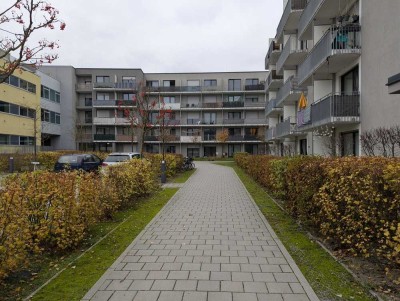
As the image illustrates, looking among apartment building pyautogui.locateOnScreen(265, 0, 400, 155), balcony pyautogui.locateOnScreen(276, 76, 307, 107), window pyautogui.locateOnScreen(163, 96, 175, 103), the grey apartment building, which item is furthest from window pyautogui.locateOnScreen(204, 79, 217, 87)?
apartment building pyautogui.locateOnScreen(265, 0, 400, 155)

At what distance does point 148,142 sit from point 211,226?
52.3 metres

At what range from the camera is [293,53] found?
2536 cm

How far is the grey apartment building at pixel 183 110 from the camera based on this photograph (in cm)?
5800

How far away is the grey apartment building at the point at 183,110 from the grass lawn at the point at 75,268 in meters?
49.9

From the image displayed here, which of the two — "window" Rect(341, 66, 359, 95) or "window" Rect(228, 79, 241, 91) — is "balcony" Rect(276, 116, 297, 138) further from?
"window" Rect(228, 79, 241, 91)

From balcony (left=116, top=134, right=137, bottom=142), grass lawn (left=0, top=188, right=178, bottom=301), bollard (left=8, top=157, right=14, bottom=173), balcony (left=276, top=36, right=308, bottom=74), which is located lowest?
grass lawn (left=0, top=188, right=178, bottom=301)

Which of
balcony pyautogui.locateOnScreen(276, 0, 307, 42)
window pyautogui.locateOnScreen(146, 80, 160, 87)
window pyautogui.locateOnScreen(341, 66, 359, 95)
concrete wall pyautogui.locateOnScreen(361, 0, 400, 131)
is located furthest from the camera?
window pyautogui.locateOnScreen(146, 80, 160, 87)

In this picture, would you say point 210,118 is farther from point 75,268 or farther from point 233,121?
point 75,268

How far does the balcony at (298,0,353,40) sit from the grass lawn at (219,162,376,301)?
13.3 m

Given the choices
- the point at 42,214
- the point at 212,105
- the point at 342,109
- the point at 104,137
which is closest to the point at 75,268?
the point at 42,214

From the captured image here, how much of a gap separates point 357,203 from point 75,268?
4.10m

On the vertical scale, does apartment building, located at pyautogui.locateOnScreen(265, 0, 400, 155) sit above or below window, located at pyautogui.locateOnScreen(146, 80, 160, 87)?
below

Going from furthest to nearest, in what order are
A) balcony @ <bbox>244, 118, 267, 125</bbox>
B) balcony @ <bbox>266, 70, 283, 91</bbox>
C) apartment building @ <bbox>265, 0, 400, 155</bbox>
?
A: balcony @ <bbox>244, 118, 267, 125</bbox>
balcony @ <bbox>266, 70, 283, 91</bbox>
apartment building @ <bbox>265, 0, 400, 155</bbox>

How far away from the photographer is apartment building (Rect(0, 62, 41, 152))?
119ft
